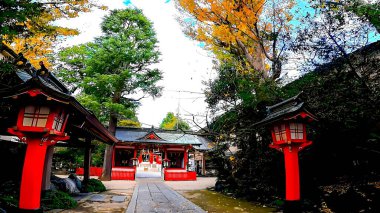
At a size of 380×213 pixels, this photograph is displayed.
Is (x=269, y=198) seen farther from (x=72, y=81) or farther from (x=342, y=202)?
(x=72, y=81)

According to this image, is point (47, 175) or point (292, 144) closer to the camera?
point (292, 144)

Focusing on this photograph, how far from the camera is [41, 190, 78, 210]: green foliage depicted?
746 cm

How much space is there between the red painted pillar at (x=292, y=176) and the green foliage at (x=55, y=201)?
6943 millimetres

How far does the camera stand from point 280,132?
602 cm

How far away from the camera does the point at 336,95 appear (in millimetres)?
6598

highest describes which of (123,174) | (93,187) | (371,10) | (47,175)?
(371,10)

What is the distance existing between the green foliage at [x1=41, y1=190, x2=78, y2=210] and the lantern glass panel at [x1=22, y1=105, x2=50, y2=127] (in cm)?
432

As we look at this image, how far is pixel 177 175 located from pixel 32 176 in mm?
20819

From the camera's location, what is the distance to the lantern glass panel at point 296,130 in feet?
18.9

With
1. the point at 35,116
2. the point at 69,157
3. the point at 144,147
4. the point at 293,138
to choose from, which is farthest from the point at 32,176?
the point at 69,157

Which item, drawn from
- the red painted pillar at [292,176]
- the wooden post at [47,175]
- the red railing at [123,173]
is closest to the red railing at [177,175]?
the red railing at [123,173]

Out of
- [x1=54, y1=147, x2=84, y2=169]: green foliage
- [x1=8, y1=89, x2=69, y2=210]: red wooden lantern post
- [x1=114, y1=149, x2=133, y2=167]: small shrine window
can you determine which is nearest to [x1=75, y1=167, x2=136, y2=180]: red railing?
[x1=114, y1=149, x2=133, y2=167]: small shrine window

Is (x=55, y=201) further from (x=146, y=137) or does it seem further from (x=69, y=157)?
(x=69, y=157)

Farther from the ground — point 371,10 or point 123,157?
point 371,10
